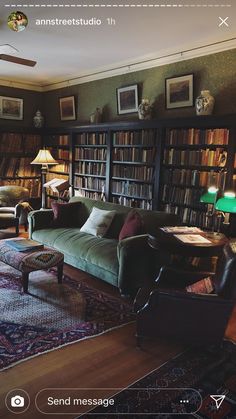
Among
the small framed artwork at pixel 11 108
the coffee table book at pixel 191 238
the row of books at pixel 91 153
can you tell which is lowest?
the coffee table book at pixel 191 238

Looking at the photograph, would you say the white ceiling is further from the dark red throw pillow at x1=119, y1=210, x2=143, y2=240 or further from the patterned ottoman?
the patterned ottoman

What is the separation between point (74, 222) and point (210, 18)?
2801mm

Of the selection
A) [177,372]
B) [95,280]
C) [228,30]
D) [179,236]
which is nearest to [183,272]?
[179,236]

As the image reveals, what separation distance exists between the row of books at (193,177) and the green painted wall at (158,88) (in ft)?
2.41

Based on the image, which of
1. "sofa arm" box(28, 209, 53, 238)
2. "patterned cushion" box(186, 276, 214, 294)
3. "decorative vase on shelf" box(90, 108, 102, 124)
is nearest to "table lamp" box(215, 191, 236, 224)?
"patterned cushion" box(186, 276, 214, 294)

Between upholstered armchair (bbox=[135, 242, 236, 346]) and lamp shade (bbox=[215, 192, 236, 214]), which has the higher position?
lamp shade (bbox=[215, 192, 236, 214])

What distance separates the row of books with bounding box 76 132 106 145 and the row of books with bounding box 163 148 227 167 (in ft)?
4.31

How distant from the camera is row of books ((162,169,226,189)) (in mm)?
3577

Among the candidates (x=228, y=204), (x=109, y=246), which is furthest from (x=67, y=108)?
(x=228, y=204)

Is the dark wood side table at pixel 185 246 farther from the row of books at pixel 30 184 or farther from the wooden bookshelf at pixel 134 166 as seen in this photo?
the row of books at pixel 30 184

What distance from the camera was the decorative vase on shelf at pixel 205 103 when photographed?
365 centimetres

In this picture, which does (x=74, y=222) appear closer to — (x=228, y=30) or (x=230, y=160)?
(x=230, y=160)

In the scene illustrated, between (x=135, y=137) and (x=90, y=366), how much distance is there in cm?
325

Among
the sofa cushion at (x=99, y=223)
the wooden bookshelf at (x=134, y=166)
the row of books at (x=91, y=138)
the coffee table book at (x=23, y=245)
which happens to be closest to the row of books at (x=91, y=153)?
the row of books at (x=91, y=138)
